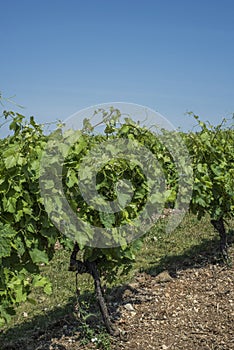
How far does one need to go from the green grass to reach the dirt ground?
0.27 meters

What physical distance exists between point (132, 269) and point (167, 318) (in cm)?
168

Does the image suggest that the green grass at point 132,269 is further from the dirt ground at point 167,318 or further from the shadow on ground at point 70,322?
the dirt ground at point 167,318

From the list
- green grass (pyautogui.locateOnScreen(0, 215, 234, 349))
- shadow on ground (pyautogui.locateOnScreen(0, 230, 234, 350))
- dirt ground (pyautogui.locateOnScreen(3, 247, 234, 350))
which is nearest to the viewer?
dirt ground (pyautogui.locateOnScreen(3, 247, 234, 350))

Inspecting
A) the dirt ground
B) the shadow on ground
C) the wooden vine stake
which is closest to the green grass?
the shadow on ground

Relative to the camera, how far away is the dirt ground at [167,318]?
170 inches

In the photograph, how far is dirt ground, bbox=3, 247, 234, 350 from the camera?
170 inches

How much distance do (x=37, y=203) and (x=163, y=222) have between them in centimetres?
608

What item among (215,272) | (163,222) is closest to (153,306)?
(215,272)

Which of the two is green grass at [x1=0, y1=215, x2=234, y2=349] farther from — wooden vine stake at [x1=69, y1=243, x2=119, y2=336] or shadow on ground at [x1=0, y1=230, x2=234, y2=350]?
wooden vine stake at [x1=69, y1=243, x2=119, y2=336]

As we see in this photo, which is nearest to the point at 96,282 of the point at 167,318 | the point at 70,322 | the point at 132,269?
the point at 70,322

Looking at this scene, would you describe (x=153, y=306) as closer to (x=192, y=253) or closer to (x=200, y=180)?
(x=200, y=180)

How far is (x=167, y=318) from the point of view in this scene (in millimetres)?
4801

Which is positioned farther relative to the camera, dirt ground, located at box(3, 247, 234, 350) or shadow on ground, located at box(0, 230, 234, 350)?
shadow on ground, located at box(0, 230, 234, 350)

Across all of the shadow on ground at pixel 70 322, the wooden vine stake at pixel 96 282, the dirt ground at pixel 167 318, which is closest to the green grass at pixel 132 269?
the shadow on ground at pixel 70 322
